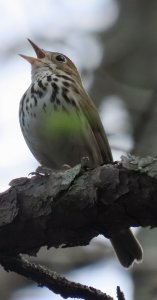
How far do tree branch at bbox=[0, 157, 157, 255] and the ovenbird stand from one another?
123 centimetres

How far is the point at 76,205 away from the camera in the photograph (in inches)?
111

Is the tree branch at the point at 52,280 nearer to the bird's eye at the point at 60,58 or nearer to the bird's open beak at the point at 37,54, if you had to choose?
the bird's open beak at the point at 37,54

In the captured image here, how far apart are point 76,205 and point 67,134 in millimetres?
1421

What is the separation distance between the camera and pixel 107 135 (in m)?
4.88

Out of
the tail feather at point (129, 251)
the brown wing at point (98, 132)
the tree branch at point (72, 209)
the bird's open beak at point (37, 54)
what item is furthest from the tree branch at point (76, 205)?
the bird's open beak at point (37, 54)

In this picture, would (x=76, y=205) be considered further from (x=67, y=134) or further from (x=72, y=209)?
(x=67, y=134)

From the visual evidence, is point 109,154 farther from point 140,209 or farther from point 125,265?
point 140,209

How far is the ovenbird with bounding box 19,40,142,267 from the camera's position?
172 inches

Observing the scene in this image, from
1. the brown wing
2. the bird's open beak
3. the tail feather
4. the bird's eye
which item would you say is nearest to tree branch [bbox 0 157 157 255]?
the tail feather

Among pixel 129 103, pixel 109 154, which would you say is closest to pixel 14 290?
pixel 109 154

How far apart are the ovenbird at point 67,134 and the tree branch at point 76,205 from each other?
4.02 feet

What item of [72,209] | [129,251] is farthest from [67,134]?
[72,209]

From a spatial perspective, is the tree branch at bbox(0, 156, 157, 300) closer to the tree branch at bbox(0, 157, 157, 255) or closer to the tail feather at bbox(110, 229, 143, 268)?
the tree branch at bbox(0, 157, 157, 255)

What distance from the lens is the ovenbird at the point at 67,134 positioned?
4.37 m
